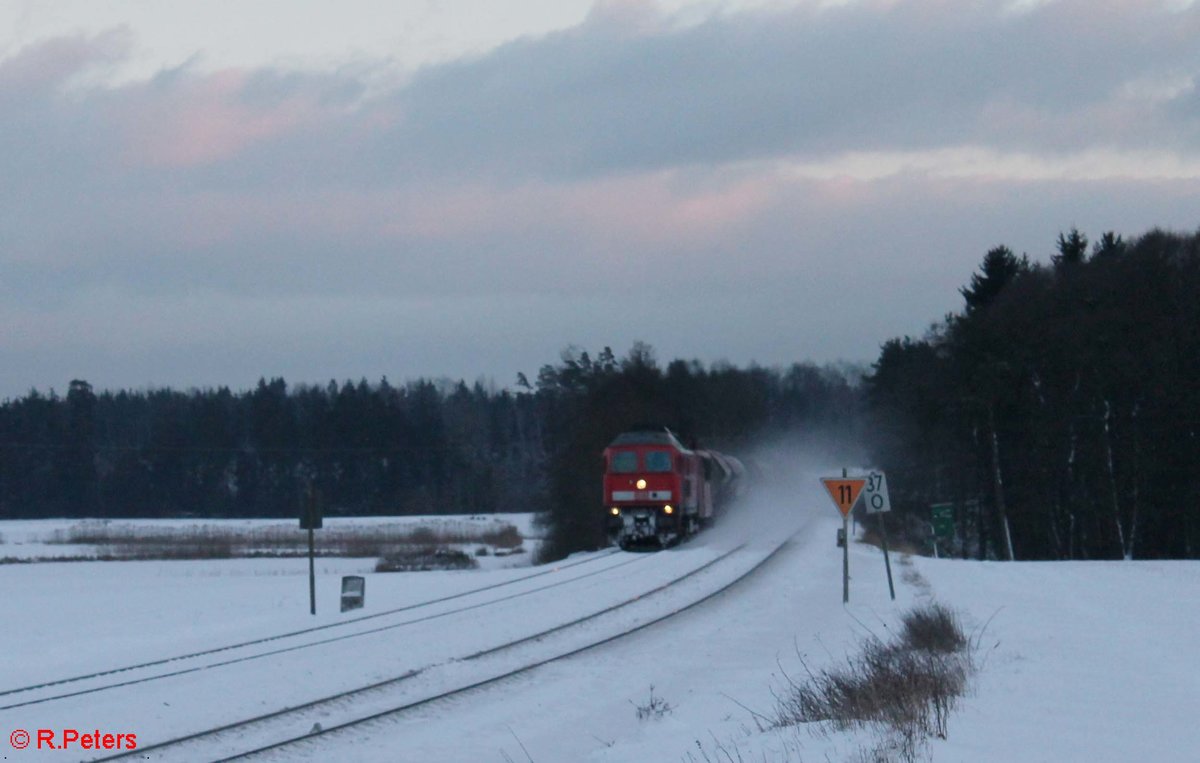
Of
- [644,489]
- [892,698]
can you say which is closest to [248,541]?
[644,489]

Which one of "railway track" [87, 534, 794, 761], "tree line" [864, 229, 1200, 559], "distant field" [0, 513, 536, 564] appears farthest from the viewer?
"distant field" [0, 513, 536, 564]

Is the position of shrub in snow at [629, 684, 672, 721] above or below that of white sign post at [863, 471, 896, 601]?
below

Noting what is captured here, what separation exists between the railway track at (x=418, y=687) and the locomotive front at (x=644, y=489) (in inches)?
459

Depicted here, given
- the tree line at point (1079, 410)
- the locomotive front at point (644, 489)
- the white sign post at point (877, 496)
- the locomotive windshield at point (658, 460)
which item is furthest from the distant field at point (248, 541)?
the white sign post at point (877, 496)

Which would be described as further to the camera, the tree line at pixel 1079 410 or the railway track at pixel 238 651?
the tree line at pixel 1079 410

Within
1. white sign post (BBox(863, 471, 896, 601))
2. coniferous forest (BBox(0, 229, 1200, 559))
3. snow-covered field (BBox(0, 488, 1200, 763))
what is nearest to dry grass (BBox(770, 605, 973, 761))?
snow-covered field (BBox(0, 488, 1200, 763))

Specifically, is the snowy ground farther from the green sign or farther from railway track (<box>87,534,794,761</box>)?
railway track (<box>87,534,794,761</box>)

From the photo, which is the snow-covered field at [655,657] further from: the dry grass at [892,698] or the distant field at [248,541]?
the distant field at [248,541]

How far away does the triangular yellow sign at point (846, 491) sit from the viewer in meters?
21.7

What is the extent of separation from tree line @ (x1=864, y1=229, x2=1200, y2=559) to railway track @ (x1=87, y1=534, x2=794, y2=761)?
29581mm

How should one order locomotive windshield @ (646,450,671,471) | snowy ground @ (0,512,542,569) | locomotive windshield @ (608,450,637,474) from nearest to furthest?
locomotive windshield @ (646,450,671,471)
locomotive windshield @ (608,450,637,474)
snowy ground @ (0,512,542,569)

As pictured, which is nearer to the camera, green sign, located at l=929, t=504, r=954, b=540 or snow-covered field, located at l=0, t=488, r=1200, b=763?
snow-covered field, located at l=0, t=488, r=1200, b=763

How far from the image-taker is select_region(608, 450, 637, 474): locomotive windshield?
36562 mm

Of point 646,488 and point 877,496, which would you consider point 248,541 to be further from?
point 877,496
